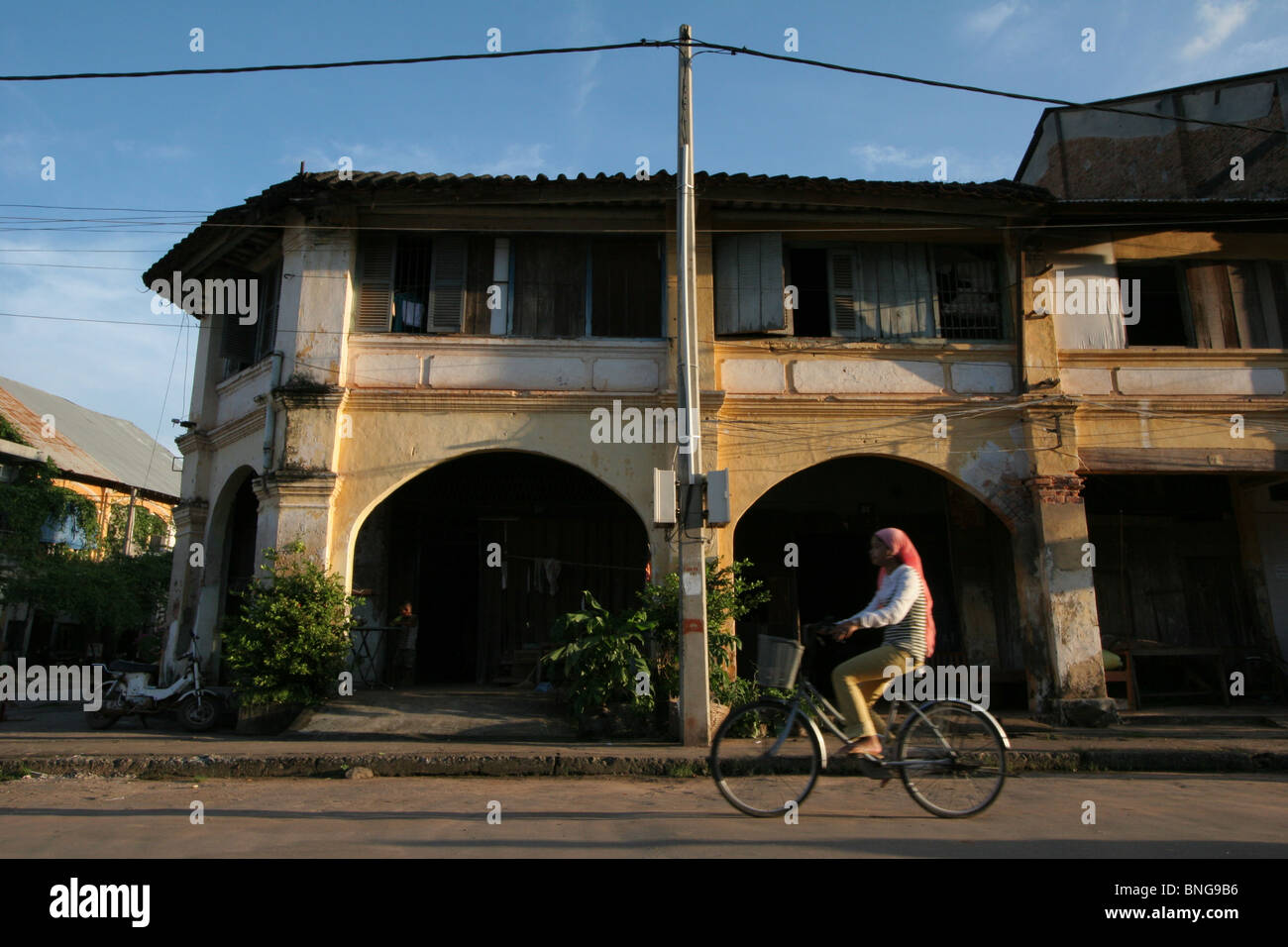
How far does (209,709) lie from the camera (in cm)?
979

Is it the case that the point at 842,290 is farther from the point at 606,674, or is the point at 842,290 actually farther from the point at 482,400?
the point at 606,674

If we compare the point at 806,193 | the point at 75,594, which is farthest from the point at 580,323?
the point at 75,594

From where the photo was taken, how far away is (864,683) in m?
5.19

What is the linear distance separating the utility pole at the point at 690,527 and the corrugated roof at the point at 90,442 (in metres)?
19.1

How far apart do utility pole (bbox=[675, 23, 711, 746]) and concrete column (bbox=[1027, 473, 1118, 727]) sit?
13.4 ft

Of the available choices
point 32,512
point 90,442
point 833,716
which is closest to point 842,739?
point 833,716

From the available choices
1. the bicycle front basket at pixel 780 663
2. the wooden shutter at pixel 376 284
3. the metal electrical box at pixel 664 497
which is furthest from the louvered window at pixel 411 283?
the bicycle front basket at pixel 780 663

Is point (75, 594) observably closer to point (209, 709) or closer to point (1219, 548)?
point (209, 709)

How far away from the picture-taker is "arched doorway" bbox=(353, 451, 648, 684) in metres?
12.2

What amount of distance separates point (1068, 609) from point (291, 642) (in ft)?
27.8

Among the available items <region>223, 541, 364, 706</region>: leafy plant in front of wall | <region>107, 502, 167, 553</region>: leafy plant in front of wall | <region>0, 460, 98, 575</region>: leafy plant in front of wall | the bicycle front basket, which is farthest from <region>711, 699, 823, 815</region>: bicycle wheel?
<region>107, 502, 167, 553</region>: leafy plant in front of wall

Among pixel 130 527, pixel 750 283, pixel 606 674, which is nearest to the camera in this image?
pixel 606 674

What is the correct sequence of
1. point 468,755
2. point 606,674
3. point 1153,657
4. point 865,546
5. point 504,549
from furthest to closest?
point 865,546 → point 504,549 → point 1153,657 → point 606,674 → point 468,755

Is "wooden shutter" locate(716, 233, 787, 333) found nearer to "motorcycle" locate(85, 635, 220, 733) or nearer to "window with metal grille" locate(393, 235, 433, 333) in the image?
"window with metal grille" locate(393, 235, 433, 333)
